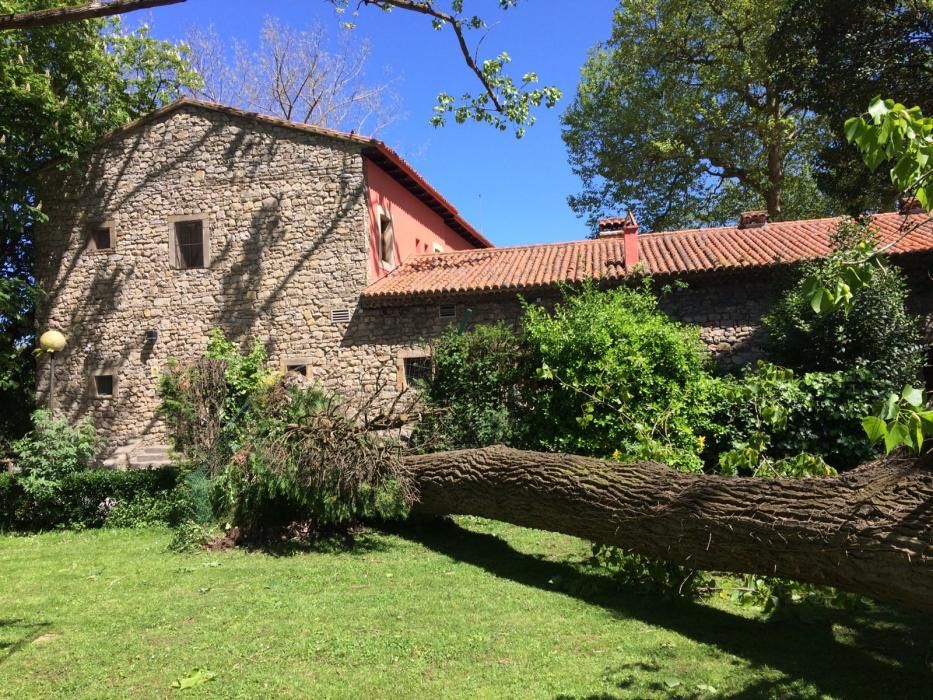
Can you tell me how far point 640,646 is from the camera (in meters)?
4.43

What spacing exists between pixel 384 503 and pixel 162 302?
30.1ft

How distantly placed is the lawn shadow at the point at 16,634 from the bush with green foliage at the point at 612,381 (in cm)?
628

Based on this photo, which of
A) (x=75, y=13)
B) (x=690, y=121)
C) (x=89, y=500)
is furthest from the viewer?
(x=690, y=121)

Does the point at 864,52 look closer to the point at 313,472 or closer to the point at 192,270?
the point at 313,472

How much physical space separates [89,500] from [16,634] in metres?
5.35

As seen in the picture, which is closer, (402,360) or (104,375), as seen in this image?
(402,360)

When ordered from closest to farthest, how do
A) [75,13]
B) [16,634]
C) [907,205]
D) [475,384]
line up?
[907,205]
[75,13]
[16,634]
[475,384]

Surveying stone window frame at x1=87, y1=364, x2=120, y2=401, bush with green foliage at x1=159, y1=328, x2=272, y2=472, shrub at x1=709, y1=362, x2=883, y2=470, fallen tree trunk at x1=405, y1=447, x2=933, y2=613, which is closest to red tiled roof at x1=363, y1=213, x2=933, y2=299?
shrub at x1=709, y1=362, x2=883, y2=470

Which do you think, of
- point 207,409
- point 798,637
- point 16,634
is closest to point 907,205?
point 798,637

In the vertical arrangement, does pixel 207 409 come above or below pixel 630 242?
below

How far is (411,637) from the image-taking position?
4559 millimetres

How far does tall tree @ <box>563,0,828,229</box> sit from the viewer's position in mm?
17953

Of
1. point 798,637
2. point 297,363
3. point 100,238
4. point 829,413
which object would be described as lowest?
point 798,637

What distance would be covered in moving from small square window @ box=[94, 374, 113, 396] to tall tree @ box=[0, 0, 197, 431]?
1.44 metres
